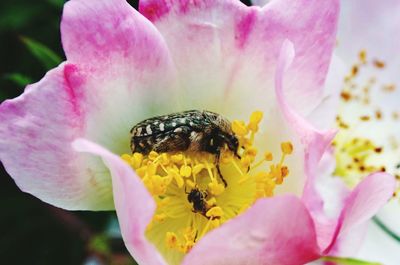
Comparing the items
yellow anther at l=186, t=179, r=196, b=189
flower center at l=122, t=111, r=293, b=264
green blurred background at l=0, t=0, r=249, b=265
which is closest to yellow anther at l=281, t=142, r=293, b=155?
flower center at l=122, t=111, r=293, b=264

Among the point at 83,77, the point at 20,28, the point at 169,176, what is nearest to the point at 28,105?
the point at 83,77

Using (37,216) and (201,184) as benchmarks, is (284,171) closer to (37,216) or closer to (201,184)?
(201,184)

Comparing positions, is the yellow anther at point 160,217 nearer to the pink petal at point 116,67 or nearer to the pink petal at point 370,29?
the pink petal at point 116,67

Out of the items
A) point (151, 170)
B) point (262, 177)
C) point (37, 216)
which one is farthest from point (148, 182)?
point (37, 216)

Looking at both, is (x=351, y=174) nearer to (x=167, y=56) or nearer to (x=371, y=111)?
(x=371, y=111)

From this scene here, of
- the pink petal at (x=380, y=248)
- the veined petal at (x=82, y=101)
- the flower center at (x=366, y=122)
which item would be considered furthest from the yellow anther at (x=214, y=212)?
the flower center at (x=366, y=122)

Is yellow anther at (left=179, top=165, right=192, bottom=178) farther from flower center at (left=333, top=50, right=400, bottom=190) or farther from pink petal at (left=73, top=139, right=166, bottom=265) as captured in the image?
flower center at (left=333, top=50, right=400, bottom=190)

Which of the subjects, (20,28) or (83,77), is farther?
(20,28)

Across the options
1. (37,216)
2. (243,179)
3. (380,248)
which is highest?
(243,179)
